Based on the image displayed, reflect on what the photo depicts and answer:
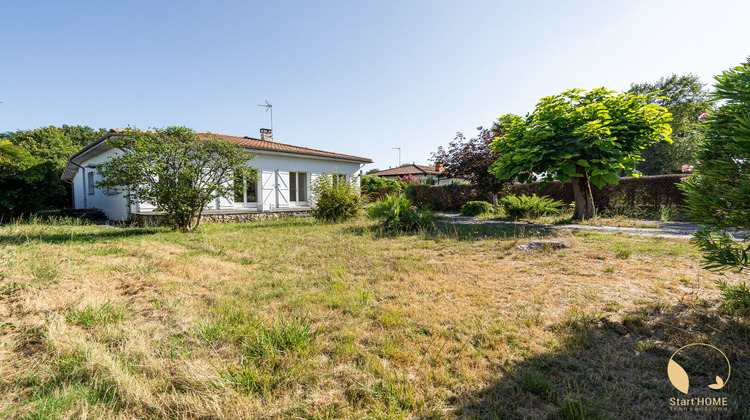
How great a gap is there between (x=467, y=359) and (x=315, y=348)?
1.03 m

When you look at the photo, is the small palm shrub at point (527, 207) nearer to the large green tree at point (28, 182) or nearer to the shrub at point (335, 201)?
the shrub at point (335, 201)

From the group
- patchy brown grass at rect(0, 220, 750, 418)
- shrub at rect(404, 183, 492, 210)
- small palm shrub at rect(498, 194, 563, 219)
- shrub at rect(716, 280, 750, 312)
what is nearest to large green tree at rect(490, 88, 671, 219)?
small palm shrub at rect(498, 194, 563, 219)

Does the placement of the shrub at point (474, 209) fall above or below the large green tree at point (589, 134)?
below

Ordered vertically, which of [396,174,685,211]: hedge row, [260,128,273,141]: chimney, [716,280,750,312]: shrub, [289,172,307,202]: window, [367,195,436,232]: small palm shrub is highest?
[260,128,273,141]: chimney

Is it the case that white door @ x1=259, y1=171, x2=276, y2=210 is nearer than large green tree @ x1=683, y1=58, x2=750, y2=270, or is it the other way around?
large green tree @ x1=683, y1=58, x2=750, y2=270

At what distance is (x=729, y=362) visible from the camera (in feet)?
6.07

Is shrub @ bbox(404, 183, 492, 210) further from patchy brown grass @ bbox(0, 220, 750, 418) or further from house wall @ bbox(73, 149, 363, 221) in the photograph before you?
patchy brown grass @ bbox(0, 220, 750, 418)

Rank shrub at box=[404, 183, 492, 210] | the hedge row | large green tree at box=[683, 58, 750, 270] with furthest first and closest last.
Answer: shrub at box=[404, 183, 492, 210], the hedge row, large green tree at box=[683, 58, 750, 270]

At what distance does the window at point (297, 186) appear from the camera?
552 inches

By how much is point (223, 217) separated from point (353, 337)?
10298mm

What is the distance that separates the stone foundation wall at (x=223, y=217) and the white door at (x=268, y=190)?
565 millimetres

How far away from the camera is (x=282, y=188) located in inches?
525

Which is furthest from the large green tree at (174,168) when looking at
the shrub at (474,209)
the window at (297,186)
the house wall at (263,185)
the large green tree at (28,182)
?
the shrub at (474,209)

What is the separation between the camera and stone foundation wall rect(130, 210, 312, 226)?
948cm
